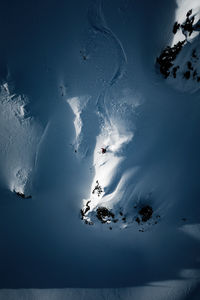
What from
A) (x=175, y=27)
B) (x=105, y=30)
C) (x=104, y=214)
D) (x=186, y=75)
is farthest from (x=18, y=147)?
(x=175, y=27)

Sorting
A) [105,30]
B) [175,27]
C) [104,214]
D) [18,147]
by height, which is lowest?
[104,214]

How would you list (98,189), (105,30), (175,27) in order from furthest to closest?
(98,189)
(105,30)
(175,27)

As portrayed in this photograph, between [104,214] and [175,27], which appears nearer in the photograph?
[175,27]

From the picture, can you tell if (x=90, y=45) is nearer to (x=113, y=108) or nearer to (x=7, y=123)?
(x=113, y=108)

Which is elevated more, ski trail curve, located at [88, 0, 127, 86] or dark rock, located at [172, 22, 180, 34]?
ski trail curve, located at [88, 0, 127, 86]

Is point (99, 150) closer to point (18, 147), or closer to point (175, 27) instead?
point (18, 147)

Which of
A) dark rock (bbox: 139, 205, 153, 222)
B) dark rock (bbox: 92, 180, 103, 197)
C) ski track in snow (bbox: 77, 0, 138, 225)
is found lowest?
dark rock (bbox: 139, 205, 153, 222)

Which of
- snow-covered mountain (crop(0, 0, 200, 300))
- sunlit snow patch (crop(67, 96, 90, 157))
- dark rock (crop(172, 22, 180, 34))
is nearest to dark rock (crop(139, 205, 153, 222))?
snow-covered mountain (crop(0, 0, 200, 300))

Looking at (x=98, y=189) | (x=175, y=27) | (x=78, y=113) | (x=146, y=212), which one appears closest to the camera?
(x=175, y=27)

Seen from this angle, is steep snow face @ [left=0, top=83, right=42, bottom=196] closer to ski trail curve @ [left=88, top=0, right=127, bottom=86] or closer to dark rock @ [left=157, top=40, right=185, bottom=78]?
ski trail curve @ [left=88, top=0, right=127, bottom=86]

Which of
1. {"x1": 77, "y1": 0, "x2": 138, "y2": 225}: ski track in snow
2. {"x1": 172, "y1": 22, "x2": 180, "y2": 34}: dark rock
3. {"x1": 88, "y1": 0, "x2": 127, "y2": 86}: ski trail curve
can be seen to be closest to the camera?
{"x1": 172, "y1": 22, "x2": 180, "y2": 34}: dark rock

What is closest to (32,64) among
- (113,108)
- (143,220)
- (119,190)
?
(113,108)
